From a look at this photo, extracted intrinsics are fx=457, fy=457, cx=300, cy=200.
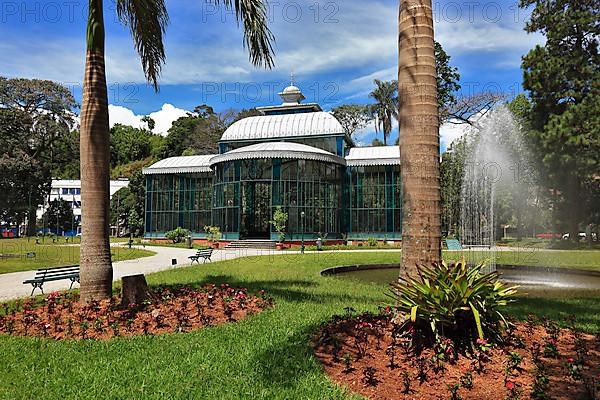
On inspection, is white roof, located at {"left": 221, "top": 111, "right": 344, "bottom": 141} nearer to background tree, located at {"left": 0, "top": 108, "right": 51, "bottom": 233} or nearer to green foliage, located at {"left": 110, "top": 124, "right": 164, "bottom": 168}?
background tree, located at {"left": 0, "top": 108, "right": 51, "bottom": 233}

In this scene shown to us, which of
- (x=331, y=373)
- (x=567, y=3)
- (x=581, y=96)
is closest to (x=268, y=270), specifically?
(x=331, y=373)

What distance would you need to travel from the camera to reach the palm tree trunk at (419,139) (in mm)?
4941

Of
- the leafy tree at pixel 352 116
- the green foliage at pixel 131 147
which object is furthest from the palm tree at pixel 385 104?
the green foliage at pixel 131 147

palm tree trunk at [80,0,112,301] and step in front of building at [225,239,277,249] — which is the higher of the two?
palm tree trunk at [80,0,112,301]

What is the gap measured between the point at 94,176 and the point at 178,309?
102 inches

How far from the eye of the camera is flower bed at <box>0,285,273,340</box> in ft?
20.6

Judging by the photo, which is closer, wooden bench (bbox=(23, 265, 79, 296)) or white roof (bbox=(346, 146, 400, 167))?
wooden bench (bbox=(23, 265, 79, 296))

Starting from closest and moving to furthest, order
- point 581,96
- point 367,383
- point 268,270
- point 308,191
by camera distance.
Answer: point 367,383
point 268,270
point 581,96
point 308,191

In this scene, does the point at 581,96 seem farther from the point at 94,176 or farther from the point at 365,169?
the point at 94,176

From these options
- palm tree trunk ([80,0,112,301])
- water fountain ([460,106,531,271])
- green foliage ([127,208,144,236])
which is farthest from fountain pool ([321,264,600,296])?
green foliage ([127,208,144,236])

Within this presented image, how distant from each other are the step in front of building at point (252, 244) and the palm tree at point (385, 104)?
3171cm

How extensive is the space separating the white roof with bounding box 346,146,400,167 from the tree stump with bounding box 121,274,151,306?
90.1 feet

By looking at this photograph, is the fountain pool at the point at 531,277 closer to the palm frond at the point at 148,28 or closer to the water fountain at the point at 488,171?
the palm frond at the point at 148,28

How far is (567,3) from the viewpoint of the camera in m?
30.8
